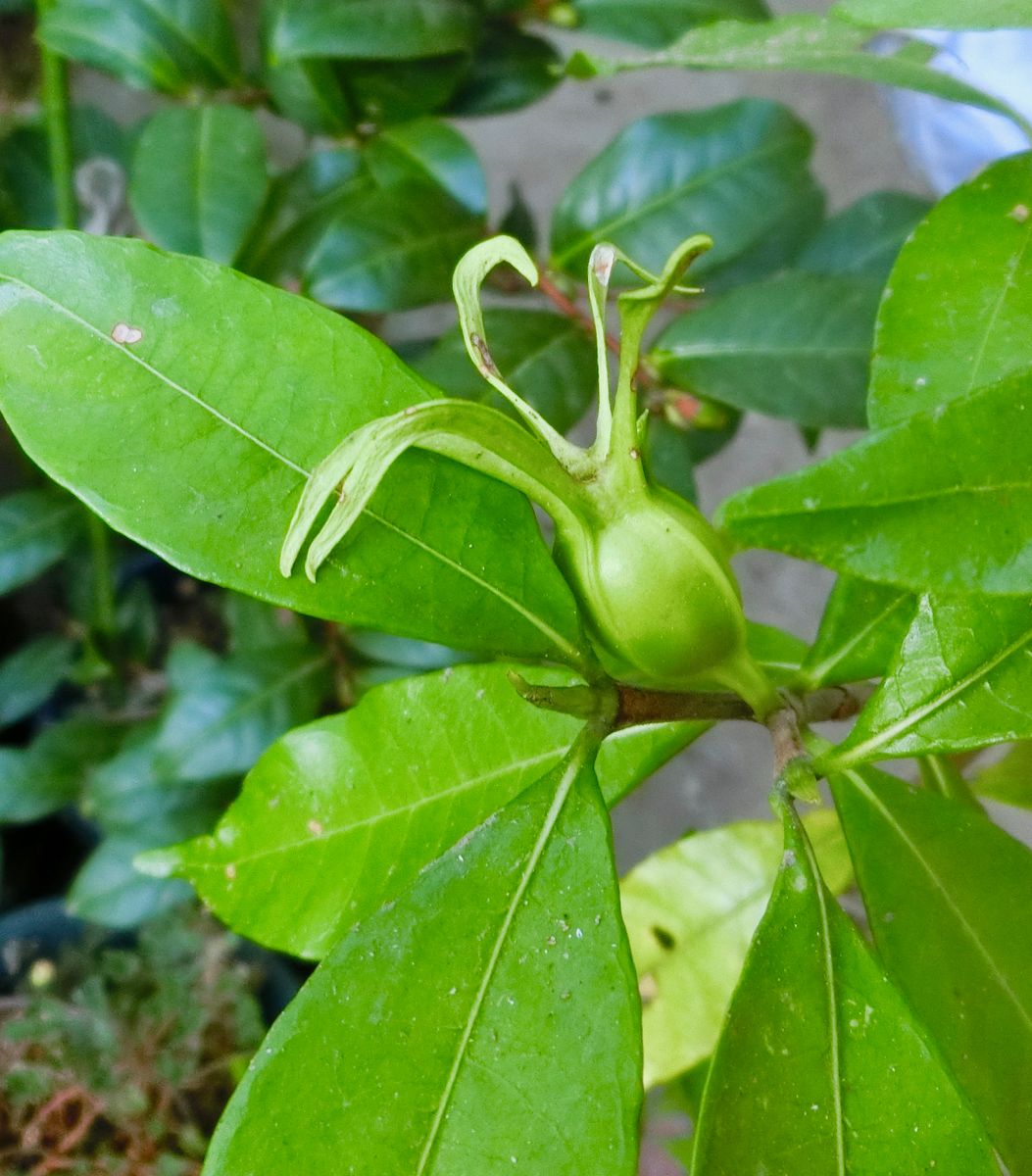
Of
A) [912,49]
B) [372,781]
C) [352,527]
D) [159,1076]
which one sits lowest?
[159,1076]

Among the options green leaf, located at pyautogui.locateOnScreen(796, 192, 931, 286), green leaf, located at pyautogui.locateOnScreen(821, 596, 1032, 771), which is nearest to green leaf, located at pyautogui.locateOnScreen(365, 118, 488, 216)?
green leaf, located at pyautogui.locateOnScreen(796, 192, 931, 286)

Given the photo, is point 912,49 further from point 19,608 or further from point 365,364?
point 19,608

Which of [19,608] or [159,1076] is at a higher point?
[19,608]

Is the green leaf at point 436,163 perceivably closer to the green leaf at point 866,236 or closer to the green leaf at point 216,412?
the green leaf at point 866,236

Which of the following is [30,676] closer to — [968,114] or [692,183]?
[692,183]

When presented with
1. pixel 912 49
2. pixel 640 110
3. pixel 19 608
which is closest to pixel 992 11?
pixel 912 49

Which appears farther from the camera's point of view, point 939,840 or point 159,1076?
point 159,1076

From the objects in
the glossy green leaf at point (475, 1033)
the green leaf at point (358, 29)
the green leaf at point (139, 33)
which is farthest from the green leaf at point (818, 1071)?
the green leaf at point (139, 33)
